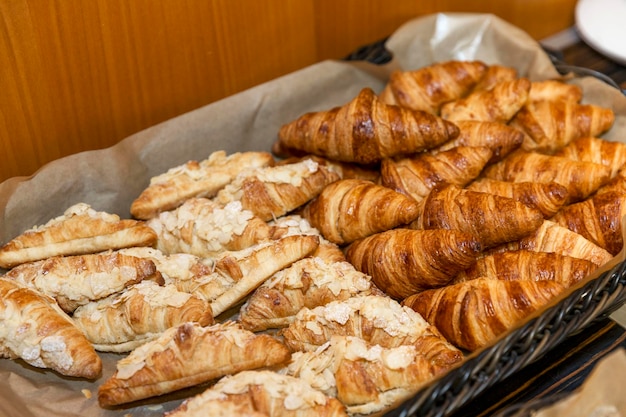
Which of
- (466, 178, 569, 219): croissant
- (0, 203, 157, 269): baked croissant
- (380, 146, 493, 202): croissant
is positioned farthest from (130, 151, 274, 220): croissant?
(466, 178, 569, 219): croissant

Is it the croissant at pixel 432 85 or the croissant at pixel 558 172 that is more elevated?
the croissant at pixel 432 85

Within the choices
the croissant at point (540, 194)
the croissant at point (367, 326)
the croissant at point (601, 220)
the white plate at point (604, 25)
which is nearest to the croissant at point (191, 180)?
the croissant at point (367, 326)

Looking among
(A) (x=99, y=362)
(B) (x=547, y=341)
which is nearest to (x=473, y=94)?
(B) (x=547, y=341)

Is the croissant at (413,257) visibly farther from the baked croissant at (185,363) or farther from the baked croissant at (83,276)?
the baked croissant at (83,276)

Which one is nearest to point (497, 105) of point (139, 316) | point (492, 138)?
point (492, 138)

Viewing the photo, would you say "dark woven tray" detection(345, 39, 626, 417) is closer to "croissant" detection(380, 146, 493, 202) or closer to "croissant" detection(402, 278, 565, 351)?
"croissant" detection(402, 278, 565, 351)

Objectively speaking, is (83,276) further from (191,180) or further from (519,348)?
(519,348)

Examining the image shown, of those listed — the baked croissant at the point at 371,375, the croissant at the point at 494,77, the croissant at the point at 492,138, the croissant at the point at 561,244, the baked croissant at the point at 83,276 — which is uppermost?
the croissant at the point at 494,77
